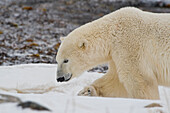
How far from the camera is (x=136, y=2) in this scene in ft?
47.5

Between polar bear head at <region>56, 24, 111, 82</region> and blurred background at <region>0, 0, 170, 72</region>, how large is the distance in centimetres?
301

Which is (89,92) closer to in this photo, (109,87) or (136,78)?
(109,87)

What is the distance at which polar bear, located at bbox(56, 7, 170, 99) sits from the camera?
3.80 metres

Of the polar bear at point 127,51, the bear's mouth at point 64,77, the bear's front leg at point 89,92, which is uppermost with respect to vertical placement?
the polar bear at point 127,51

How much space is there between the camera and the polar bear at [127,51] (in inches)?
A: 150

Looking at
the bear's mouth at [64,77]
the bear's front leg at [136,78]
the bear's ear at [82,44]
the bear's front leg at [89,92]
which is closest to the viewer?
the bear's front leg at [136,78]

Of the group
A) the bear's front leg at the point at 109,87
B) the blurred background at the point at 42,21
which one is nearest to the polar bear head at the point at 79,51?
the bear's front leg at the point at 109,87

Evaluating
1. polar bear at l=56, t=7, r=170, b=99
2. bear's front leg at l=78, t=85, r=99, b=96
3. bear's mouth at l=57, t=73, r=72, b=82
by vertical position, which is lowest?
bear's front leg at l=78, t=85, r=99, b=96

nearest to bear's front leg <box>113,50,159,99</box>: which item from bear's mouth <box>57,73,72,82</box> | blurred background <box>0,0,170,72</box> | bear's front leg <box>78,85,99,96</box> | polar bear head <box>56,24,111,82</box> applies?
polar bear head <box>56,24,111,82</box>

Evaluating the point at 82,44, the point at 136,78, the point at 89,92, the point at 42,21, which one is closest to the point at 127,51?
the point at 136,78

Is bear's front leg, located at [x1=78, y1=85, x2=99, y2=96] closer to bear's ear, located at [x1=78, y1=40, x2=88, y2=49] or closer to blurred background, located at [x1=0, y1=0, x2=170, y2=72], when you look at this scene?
bear's ear, located at [x1=78, y1=40, x2=88, y2=49]

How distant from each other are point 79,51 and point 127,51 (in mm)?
725

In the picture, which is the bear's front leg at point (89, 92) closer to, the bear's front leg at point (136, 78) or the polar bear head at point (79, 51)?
the polar bear head at point (79, 51)

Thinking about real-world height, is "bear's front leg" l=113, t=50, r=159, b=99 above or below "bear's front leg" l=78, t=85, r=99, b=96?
above
